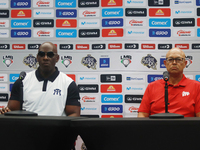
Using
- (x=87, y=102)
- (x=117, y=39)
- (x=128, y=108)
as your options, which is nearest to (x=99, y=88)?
(x=87, y=102)

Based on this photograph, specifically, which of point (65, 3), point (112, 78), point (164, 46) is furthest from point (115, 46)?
point (65, 3)

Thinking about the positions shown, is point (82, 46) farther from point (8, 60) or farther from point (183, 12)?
point (183, 12)

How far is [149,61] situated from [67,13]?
127 centimetres

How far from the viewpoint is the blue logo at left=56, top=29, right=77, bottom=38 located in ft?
9.23

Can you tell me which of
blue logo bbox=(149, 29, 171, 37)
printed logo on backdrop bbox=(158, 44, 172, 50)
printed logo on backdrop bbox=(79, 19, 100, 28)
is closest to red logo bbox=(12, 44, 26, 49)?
printed logo on backdrop bbox=(79, 19, 100, 28)

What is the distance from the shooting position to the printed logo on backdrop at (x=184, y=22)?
2.77m

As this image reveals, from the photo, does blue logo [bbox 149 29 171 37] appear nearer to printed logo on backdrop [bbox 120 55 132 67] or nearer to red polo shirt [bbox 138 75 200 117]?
printed logo on backdrop [bbox 120 55 132 67]

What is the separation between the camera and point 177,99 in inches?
81.3

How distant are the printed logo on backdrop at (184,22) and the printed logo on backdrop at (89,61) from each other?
1165 mm
